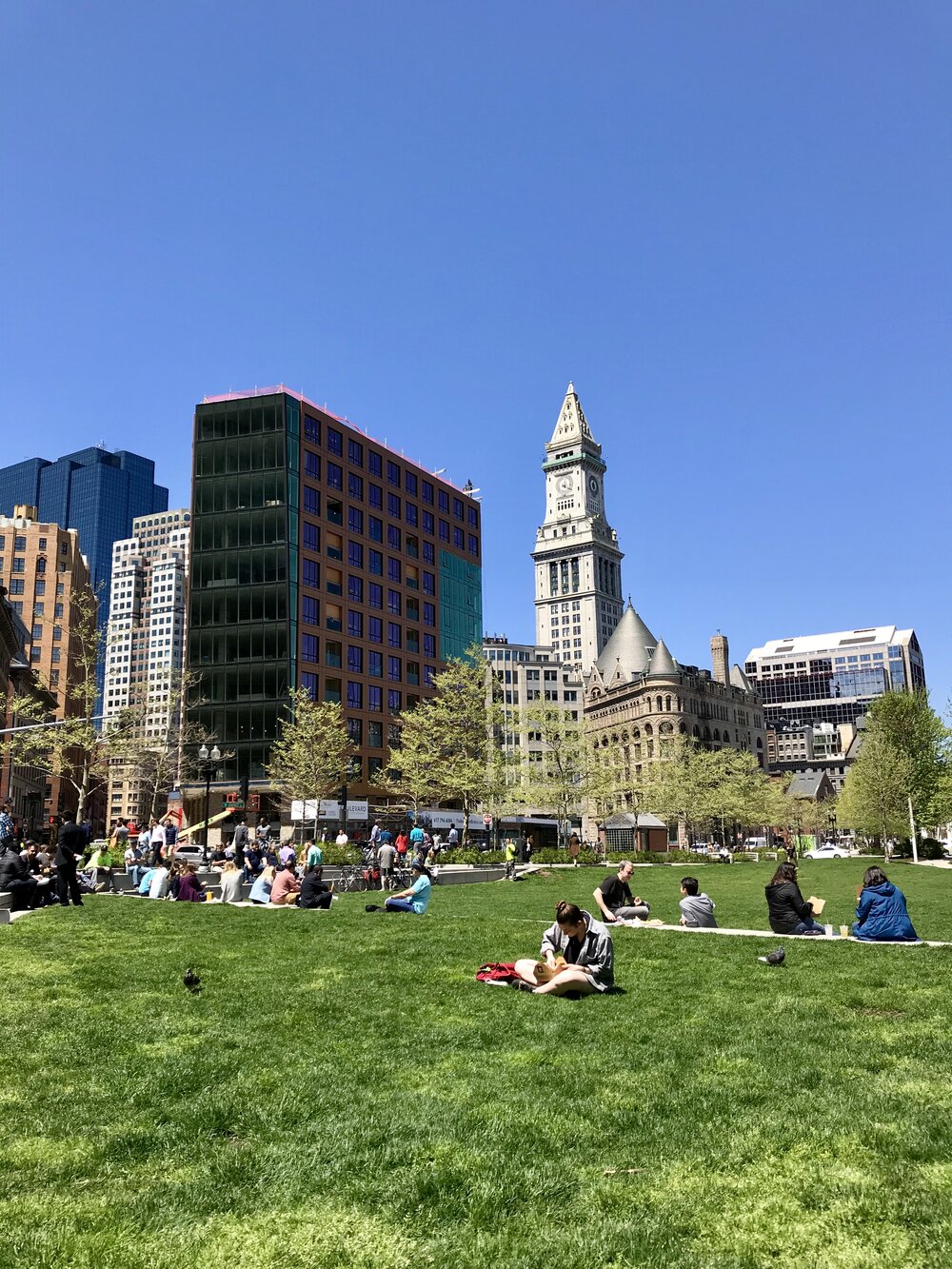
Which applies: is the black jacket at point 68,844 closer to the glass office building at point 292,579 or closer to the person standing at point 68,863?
the person standing at point 68,863

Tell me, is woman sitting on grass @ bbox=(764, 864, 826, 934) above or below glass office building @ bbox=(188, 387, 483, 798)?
below

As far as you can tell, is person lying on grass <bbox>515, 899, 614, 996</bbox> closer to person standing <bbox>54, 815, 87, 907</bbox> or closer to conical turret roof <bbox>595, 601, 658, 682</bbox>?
person standing <bbox>54, 815, 87, 907</bbox>

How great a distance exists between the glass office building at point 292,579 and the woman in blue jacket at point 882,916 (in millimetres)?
68407

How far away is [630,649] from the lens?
529 ft

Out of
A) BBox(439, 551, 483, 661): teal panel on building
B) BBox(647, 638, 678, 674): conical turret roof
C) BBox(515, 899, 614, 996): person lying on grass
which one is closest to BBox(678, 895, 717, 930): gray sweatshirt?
BBox(515, 899, 614, 996): person lying on grass

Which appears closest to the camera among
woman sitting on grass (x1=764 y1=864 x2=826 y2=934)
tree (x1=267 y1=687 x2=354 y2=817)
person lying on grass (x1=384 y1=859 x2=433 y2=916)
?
woman sitting on grass (x1=764 y1=864 x2=826 y2=934)

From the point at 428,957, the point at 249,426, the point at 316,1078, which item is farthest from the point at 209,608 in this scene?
the point at 316,1078

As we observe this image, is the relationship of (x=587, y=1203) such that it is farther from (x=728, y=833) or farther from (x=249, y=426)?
(x=728, y=833)

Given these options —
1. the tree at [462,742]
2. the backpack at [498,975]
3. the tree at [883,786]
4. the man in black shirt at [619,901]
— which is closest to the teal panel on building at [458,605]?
the tree at [462,742]

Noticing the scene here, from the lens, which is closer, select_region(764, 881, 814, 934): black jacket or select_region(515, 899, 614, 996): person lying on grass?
select_region(515, 899, 614, 996): person lying on grass

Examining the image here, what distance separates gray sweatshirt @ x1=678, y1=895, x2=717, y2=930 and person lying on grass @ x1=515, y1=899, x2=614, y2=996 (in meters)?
6.58

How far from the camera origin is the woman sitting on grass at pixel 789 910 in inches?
611

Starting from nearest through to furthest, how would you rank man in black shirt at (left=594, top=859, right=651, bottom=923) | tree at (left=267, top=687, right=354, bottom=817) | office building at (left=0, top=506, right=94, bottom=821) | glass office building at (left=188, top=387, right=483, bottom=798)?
man in black shirt at (left=594, top=859, right=651, bottom=923), tree at (left=267, top=687, right=354, bottom=817), glass office building at (left=188, top=387, right=483, bottom=798), office building at (left=0, top=506, right=94, bottom=821)

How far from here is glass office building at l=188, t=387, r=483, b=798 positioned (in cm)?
8306
